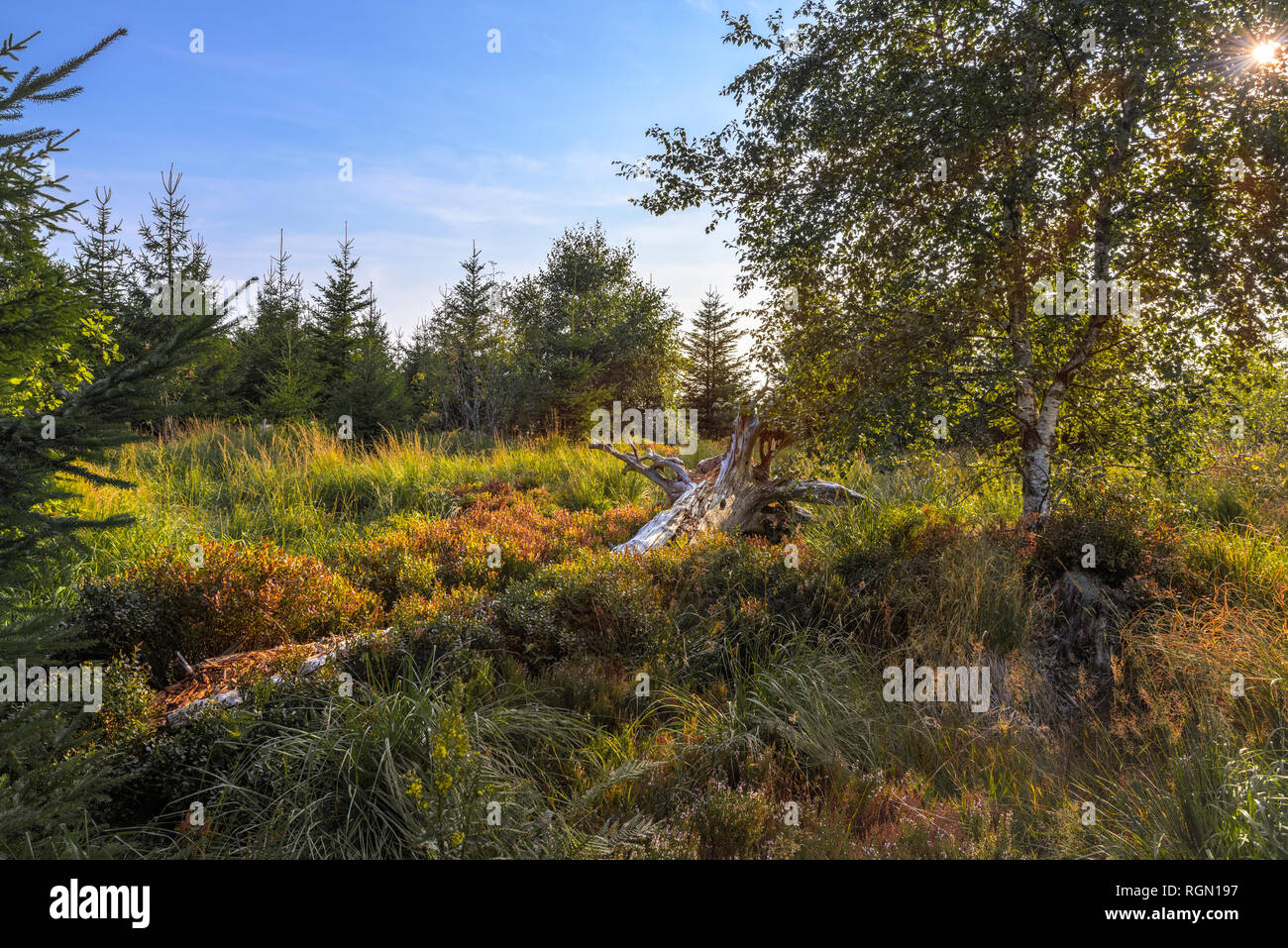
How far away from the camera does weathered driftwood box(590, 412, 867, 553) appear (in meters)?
8.01

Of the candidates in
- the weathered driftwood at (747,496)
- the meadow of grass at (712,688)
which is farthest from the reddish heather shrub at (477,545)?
the weathered driftwood at (747,496)

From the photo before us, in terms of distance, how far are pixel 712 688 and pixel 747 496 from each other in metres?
4.09

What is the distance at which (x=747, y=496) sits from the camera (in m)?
8.32

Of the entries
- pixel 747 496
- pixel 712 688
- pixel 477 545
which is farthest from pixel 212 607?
pixel 747 496

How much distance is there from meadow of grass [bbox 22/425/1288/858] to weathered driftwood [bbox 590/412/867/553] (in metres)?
0.63

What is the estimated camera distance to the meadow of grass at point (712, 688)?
9.63ft

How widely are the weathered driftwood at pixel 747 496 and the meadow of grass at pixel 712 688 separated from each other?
2.08 feet

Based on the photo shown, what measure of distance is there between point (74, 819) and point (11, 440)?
1.72 meters

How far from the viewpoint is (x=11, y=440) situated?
2.21 m

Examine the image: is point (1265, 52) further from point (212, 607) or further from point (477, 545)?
point (212, 607)

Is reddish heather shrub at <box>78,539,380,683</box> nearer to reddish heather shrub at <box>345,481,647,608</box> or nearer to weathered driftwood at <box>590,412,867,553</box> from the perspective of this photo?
reddish heather shrub at <box>345,481,647,608</box>

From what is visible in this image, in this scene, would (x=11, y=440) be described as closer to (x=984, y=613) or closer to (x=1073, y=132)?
(x=984, y=613)

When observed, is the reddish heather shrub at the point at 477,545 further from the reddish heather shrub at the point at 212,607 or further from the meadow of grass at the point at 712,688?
the reddish heather shrub at the point at 212,607
